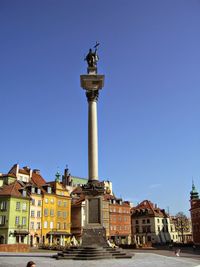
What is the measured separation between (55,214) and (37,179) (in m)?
9.84

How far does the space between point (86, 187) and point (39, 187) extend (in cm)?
4546

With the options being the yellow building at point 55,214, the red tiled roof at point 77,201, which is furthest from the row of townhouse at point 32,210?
the red tiled roof at point 77,201

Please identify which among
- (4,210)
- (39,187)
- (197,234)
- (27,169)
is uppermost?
(27,169)

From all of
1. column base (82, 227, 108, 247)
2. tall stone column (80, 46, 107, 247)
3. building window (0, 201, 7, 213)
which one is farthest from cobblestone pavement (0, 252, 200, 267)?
building window (0, 201, 7, 213)

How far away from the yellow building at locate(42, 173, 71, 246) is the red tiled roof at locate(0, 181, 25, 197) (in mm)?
7270

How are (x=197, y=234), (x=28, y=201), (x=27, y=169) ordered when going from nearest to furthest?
1. (x=28, y=201)
2. (x=27, y=169)
3. (x=197, y=234)

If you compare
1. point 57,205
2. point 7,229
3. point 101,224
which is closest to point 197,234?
point 57,205

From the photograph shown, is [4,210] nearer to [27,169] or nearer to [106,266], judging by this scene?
[27,169]

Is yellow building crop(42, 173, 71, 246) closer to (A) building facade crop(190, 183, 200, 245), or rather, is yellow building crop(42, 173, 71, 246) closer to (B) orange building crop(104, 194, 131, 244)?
(B) orange building crop(104, 194, 131, 244)

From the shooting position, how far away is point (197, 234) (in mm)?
91688

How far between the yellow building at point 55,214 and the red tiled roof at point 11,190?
23.9ft

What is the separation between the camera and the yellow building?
67000mm

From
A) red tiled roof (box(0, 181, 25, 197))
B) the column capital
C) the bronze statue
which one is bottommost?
red tiled roof (box(0, 181, 25, 197))

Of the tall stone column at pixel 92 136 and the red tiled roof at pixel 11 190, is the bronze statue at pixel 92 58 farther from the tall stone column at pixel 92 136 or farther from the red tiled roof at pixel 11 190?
the red tiled roof at pixel 11 190
